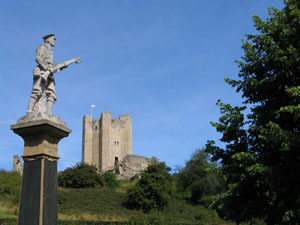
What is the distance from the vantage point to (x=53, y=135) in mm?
7832

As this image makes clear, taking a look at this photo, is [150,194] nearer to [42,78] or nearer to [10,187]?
[10,187]

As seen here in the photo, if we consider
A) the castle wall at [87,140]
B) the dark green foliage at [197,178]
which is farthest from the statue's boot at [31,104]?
the castle wall at [87,140]

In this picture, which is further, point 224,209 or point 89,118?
point 89,118

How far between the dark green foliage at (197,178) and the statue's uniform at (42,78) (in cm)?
3398

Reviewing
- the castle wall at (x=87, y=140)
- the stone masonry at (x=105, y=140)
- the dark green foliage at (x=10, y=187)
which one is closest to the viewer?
the dark green foliage at (x=10, y=187)

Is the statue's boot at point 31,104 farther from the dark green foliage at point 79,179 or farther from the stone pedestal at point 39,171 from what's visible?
the dark green foliage at point 79,179

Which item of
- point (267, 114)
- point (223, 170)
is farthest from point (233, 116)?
point (223, 170)

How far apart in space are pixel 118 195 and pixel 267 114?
30167 millimetres

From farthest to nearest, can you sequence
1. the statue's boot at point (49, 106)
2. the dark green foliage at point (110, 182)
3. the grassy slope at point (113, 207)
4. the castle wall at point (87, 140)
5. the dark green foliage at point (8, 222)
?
the castle wall at point (87, 140) → the dark green foliage at point (110, 182) → the grassy slope at point (113, 207) → the dark green foliage at point (8, 222) → the statue's boot at point (49, 106)

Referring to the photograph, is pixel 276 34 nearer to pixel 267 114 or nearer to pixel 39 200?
pixel 267 114

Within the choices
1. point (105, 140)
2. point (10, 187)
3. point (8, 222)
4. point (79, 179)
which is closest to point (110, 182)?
point (79, 179)

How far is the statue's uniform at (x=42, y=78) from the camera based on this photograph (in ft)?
26.6

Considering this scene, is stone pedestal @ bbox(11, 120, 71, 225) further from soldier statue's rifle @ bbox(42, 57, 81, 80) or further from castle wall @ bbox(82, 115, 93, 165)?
castle wall @ bbox(82, 115, 93, 165)

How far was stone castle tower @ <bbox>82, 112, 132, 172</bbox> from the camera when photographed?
249 ft
